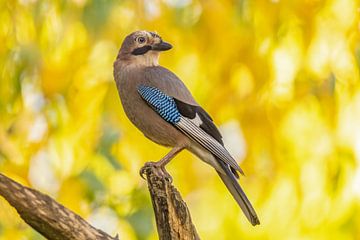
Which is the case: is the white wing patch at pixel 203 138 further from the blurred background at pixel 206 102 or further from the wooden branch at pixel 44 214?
the wooden branch at pixel 44 214

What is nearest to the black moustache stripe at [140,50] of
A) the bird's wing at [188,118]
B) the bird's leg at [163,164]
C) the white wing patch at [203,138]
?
the bird's wing at [188,118]

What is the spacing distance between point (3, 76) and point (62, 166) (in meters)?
0.46

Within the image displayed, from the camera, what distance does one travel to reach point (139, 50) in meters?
5.22

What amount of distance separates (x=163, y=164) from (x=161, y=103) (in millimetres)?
322

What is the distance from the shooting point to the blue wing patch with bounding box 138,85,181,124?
4962 mm

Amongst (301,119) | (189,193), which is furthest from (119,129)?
(301,119)

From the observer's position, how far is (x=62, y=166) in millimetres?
4773

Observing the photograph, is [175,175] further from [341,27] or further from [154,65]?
[341,27]

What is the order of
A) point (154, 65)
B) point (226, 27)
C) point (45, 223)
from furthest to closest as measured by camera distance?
point (154, 65)
point (226, 27)
point (45, 223)

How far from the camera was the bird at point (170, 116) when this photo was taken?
487 cm

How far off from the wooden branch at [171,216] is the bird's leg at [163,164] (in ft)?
0.49

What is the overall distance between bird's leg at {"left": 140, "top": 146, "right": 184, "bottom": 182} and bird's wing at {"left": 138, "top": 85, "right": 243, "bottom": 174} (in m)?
0.09

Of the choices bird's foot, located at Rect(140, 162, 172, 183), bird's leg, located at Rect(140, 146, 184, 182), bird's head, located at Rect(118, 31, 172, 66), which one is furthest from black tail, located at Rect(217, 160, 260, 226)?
bird's head, located at Rect(118, 31, 172, 66)

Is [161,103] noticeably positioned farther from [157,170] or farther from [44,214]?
[44,214]
